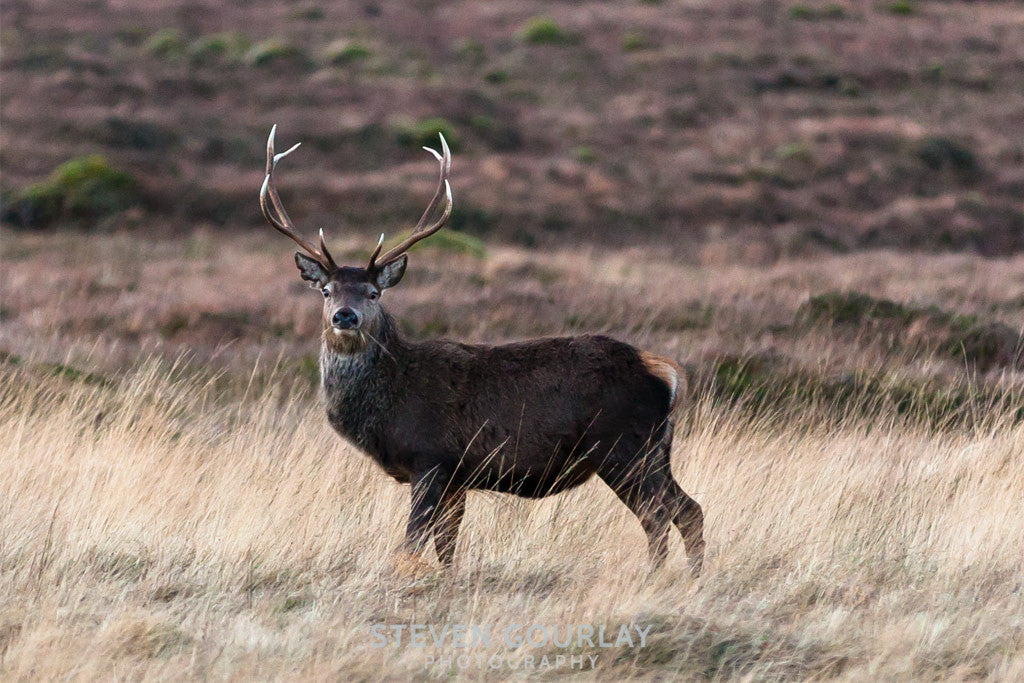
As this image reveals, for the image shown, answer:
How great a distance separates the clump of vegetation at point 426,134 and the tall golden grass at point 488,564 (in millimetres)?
24858

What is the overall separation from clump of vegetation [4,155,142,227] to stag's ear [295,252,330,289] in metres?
20.6

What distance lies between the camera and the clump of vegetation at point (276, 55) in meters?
39.0

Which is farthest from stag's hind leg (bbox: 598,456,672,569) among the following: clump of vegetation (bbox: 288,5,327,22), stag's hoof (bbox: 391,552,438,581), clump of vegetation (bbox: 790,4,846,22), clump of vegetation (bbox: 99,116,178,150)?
clump of vegetation (bbox: 790,4,846,22)

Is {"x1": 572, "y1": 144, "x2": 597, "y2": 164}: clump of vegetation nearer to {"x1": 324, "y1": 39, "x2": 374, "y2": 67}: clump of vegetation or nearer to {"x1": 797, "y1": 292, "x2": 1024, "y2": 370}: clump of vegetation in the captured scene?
{"x1": 324, "y1": 39, "x2": 374, "y2": 67}: clump of vegetation

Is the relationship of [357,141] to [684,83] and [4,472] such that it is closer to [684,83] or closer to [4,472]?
[684,83]

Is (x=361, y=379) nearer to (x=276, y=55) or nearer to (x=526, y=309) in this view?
(x=526, y=309)

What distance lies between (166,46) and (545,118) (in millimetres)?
12591

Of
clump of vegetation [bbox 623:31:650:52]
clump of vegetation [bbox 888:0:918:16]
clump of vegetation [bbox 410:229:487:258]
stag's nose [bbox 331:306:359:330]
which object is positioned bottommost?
clump of vegetation [bbox 410:229:487:258]

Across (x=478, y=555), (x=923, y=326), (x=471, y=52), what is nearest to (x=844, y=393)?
(x=923, y=326)

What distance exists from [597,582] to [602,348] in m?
1.28

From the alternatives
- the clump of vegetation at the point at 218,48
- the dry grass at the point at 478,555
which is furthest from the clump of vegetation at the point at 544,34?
the dry grass at the point at 478,555

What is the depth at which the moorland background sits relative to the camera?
5312 mm

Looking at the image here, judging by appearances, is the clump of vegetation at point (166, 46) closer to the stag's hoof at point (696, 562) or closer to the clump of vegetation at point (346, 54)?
the clump of vegetation at point (346, 54)

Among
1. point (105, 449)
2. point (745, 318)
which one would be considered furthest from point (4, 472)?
point (745, 318)
